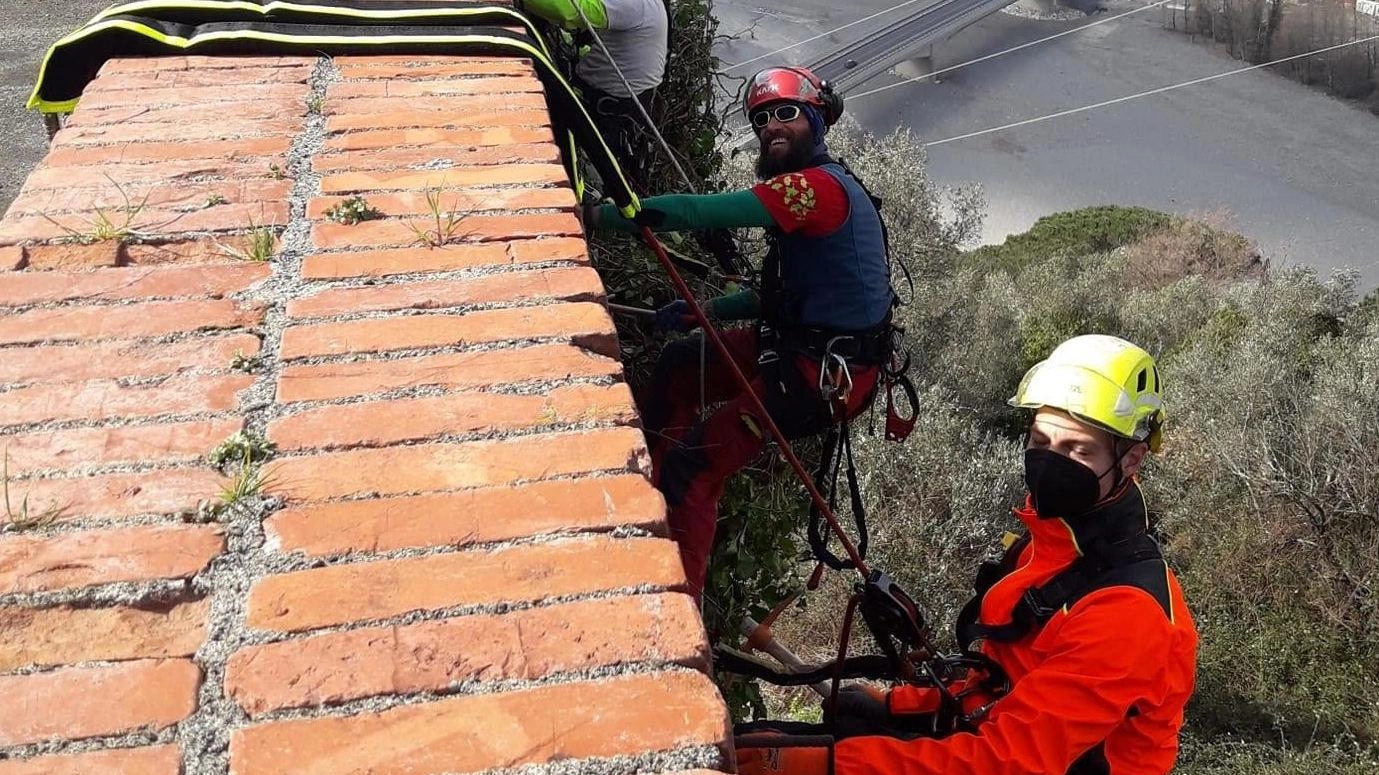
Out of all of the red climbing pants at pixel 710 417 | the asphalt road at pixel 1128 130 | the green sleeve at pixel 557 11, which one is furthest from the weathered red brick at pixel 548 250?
the asphalt road at pixel 1128 130

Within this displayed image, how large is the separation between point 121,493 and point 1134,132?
3874cm

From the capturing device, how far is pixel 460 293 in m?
2.02

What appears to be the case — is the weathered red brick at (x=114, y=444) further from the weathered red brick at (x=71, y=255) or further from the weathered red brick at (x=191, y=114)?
the weathered red brick at (x=191, y=114)

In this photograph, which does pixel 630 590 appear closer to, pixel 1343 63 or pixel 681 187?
pixel 681 187

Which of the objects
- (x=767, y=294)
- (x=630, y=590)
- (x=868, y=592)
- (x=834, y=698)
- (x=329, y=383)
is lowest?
(x=834, y=698)

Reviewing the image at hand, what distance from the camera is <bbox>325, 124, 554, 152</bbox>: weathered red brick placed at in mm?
2520

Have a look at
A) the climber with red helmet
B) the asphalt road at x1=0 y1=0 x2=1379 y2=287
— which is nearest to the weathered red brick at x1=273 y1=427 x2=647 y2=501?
the climber with red helmet

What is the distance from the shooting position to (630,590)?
1.46m

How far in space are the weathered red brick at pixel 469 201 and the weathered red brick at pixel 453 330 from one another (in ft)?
1.29

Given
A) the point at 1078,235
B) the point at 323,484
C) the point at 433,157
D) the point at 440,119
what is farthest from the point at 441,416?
the point at 1078,235

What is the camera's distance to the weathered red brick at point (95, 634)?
133 cm

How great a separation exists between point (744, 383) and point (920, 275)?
58.5 feet

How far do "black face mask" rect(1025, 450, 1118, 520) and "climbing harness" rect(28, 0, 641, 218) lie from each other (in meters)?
1.38

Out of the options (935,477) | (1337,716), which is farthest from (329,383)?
(935,477)
